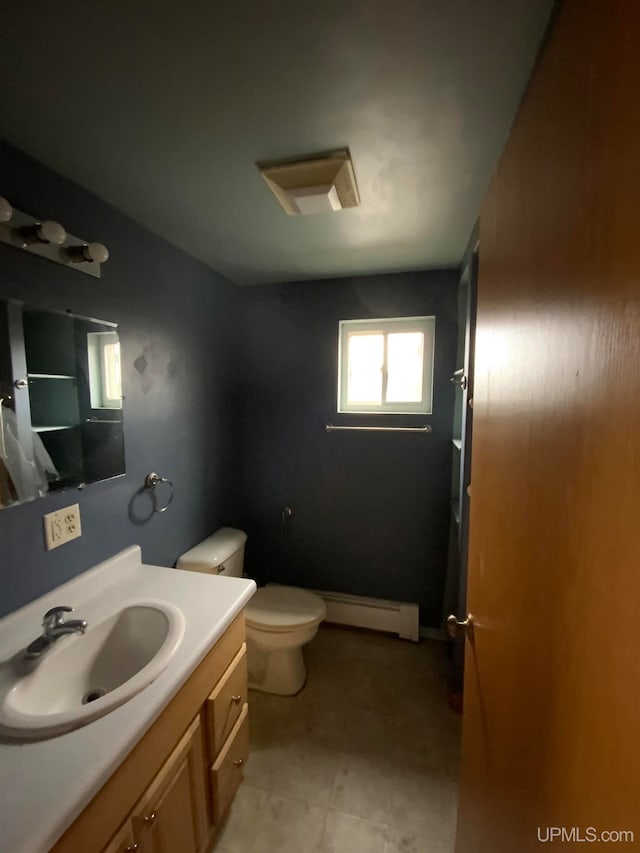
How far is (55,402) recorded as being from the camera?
111cm

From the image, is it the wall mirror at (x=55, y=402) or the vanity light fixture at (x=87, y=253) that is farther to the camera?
the vanity light fixture at (x=87, y=253)

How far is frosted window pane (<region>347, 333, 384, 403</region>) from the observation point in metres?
2.16

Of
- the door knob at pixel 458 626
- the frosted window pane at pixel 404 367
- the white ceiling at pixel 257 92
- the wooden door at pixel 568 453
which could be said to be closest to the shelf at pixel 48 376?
the white ceiling at pixel 257 92

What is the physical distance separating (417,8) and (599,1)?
0.40m

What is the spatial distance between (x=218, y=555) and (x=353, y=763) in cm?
104

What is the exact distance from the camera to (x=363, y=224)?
1.42 metres

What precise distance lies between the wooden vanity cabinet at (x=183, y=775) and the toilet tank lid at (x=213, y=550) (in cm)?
46

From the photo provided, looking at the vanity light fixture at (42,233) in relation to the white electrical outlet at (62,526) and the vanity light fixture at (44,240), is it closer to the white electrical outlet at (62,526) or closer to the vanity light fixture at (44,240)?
the vanity light fixture at (44,240)

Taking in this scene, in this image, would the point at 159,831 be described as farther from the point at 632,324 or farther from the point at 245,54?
the point at 245,54

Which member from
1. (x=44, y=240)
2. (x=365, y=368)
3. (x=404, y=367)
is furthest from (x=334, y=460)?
(x=44, y=240)

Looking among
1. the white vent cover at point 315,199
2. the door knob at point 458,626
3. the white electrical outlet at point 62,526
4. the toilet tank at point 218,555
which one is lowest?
the toilet tank at point 218,555

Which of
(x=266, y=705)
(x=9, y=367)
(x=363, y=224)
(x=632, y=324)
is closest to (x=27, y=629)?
(x=9, y=367)

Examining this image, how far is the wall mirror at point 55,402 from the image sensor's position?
98 centimetres

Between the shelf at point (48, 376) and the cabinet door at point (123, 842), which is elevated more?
the shelf at point (48, 376)
